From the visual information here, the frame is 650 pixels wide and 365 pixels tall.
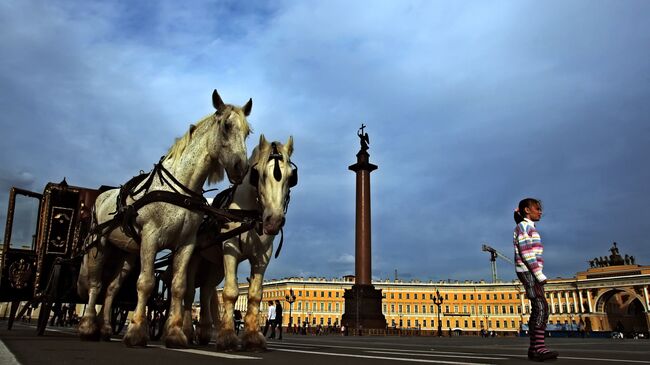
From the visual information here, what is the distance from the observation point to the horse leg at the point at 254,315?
5953mm

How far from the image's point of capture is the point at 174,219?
596cm

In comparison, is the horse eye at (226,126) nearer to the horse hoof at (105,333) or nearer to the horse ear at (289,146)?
the horse ear at (289,146)

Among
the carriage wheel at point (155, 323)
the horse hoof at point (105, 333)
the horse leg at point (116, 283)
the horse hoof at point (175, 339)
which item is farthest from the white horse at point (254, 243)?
the carriage wheel at point (155, 323)

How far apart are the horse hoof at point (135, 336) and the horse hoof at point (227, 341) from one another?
2.68 feet

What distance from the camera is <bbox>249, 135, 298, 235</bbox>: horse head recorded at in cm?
570

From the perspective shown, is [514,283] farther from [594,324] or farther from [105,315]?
[105,315]

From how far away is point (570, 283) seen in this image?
4793 inches

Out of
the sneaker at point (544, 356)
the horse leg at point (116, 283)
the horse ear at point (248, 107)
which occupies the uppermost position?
the horse ear at point (248, 107)

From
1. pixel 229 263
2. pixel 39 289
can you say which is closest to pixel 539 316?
pixel 229 263

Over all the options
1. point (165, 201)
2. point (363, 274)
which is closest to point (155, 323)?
point (165, 201)

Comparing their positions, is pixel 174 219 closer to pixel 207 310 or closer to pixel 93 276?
pixel 207 310

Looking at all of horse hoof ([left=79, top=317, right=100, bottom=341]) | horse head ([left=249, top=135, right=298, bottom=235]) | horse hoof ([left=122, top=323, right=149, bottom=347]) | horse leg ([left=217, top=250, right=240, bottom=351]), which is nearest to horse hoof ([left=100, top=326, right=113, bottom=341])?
horse hoof ([left=79, top=317, right=100, bottom=341])

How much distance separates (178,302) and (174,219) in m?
0.96

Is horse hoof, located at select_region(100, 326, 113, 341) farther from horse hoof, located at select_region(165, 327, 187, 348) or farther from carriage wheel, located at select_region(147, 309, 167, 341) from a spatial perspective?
horse hoof, located at select_region(165, 327, 187, 348)
